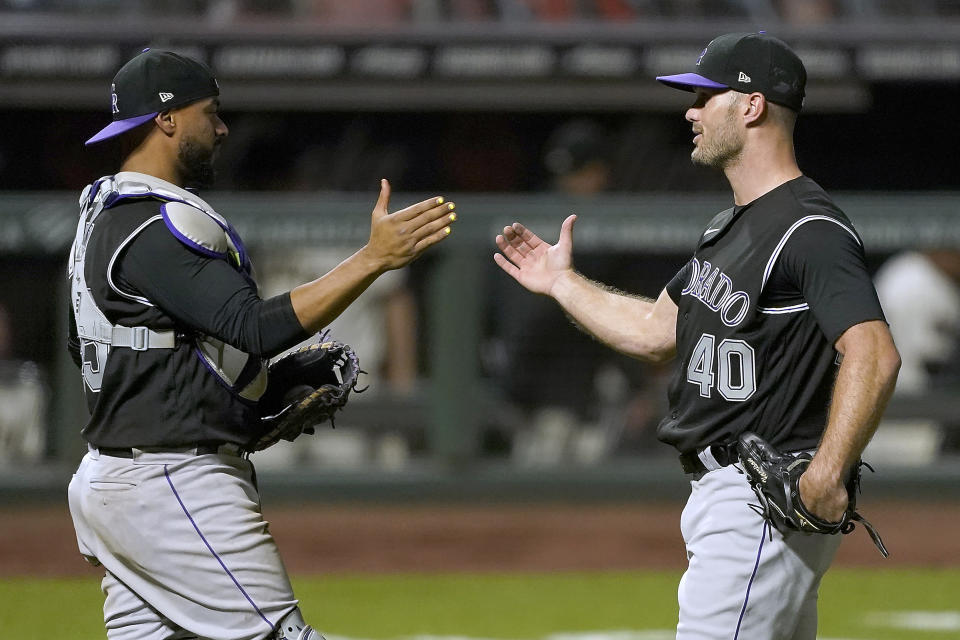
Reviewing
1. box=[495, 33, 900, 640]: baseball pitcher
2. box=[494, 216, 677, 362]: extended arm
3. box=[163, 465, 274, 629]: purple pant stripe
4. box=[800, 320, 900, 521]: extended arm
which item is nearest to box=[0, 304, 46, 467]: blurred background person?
box=[494, 216, 677, 362]: extended arm

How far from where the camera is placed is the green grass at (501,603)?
18.0 ft

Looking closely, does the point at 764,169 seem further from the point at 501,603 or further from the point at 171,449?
the point at 501,603

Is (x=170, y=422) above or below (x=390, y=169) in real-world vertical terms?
below

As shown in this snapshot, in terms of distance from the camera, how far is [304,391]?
3.35 meters

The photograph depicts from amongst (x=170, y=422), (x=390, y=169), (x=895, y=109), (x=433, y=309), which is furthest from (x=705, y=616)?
(x=895, y=109)

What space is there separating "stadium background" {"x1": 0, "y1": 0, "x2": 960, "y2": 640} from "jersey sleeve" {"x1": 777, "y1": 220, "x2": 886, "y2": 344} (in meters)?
2.75

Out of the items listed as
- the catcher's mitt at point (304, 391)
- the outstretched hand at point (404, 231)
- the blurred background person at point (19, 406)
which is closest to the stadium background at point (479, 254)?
the blurred background person at point (19, 406)

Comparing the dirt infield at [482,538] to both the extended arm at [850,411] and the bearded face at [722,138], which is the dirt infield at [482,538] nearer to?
the bearded face at [722,138]

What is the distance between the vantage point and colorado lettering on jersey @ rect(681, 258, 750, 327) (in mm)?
3033

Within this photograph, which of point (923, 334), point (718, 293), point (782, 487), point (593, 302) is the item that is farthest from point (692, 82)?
point (923, 334)

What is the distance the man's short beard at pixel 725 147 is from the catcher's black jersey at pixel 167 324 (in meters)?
1.04

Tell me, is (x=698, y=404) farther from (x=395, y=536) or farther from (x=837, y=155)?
(x=837, y=155)

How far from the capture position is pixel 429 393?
796cm

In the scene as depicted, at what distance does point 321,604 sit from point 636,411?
2.63m
